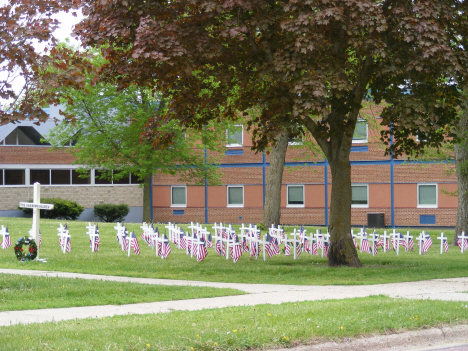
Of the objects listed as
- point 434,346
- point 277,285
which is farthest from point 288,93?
point 434,346

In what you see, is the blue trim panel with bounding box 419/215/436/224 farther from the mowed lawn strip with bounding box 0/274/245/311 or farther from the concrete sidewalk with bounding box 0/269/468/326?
the mowed lawn strip with bounding box 0/274/245/311

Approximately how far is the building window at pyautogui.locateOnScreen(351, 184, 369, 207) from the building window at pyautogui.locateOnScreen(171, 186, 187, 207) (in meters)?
11.7

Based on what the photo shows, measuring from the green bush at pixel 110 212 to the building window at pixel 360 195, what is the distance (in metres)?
15.3

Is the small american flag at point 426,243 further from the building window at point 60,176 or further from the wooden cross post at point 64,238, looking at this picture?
the building window at point 60,176

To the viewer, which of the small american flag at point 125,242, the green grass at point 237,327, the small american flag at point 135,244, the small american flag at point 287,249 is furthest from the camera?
the small american flag at point 125,242

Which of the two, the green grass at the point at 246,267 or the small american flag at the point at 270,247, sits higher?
the small american flag at the point at 270,247

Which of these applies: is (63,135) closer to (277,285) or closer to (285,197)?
(285,197)

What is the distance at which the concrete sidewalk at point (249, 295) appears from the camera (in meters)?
9.16

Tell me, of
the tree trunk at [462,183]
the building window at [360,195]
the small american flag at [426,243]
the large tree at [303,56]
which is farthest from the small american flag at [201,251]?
the building window at [360,195]

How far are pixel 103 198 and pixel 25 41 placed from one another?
36855 mm

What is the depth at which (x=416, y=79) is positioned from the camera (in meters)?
15.0

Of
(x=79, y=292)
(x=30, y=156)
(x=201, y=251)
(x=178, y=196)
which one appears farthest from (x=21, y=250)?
(x=178, y=196)

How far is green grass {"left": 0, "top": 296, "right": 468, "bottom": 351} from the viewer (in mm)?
6797

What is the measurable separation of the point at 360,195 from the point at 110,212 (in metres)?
16.6
